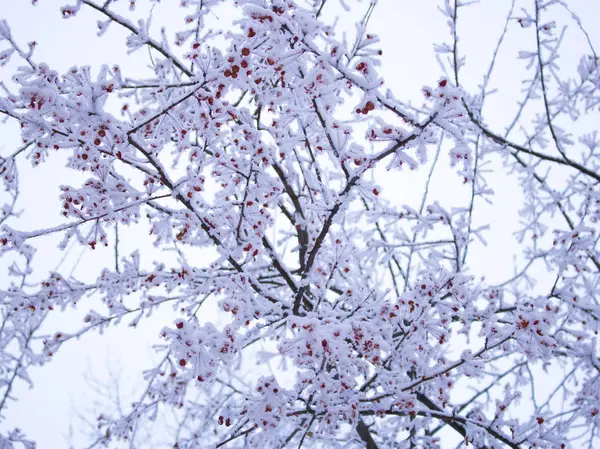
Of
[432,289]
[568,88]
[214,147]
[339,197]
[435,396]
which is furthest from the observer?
[568,88]

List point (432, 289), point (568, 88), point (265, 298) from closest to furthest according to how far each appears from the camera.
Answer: point (432, 289) < point (265, 298) < point (568, 88)

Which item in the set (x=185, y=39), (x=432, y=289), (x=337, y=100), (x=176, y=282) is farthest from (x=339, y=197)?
(x=185, y=39)

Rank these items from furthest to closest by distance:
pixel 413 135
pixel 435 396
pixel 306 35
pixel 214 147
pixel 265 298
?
pixel 435 396 < pixel 265 298 < pixel 214 147 < pixel 413 135 < pixel 306 35

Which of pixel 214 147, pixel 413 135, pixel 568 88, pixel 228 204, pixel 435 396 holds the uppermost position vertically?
pixel 568 88

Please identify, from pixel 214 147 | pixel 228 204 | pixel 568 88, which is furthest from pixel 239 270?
pixel 568 88

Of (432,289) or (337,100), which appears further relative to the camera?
(432,289)

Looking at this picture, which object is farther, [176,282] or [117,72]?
[176,282]

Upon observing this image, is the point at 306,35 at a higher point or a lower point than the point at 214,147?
lower

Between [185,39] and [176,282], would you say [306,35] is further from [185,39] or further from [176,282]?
[176,282]

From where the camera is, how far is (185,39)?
129 inches

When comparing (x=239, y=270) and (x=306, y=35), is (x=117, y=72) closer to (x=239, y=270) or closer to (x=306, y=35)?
(x=306, y=35)

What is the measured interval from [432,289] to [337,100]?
1.40 metres

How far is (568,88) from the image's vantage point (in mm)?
5156

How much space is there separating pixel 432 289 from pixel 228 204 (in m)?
1.55
